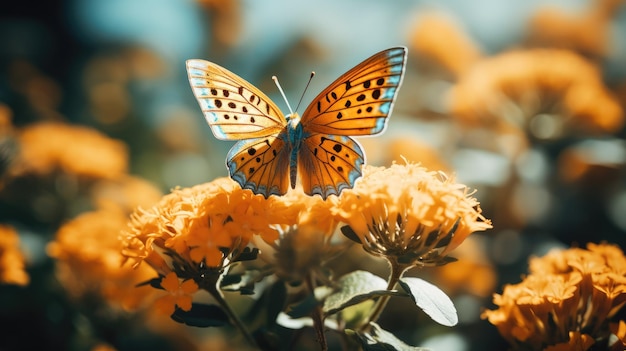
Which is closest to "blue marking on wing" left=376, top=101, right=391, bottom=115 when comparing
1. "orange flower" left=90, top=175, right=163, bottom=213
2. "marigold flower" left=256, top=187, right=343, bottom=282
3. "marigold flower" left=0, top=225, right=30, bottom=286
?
"marigold flower" left=256, top=187, right=343, bottom=282

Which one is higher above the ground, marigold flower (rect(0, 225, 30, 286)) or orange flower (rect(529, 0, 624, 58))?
orange flower (rect(529, 0, 624, 58))

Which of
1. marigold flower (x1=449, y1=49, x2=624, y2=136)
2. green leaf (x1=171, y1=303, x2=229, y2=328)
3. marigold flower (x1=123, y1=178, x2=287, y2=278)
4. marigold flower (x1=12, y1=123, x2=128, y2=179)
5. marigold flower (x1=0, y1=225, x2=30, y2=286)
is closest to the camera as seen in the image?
marigold flower (x1=123, y1=178, x2=287, y2=278)

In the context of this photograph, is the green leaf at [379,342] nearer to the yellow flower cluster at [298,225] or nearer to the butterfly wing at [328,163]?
the yellow flower cluster at [298,225]

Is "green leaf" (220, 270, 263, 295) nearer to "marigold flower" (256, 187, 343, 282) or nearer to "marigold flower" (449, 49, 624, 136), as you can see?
"marigold flower" (256, 187, 343, 282)

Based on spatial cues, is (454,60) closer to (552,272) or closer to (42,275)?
(552,272)

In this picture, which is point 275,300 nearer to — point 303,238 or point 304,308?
point 303,238

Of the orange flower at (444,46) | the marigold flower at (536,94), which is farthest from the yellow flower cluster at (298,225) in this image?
the orange flower at (444,46)
